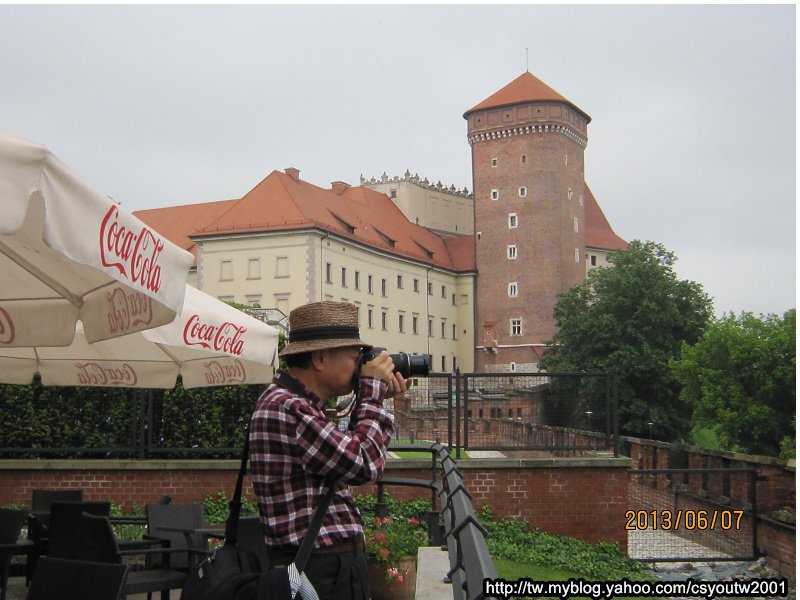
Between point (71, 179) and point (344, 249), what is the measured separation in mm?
69383

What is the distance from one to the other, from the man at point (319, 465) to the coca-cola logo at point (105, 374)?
4901 mm

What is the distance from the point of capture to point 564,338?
2655 inches

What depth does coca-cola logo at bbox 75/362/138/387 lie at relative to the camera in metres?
7.76

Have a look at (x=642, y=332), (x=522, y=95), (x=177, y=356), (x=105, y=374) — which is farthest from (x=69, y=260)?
(x=522, y=95)

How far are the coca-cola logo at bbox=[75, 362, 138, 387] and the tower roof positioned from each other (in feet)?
251

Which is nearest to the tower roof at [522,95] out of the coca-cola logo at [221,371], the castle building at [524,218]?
the castle building at [524,218]

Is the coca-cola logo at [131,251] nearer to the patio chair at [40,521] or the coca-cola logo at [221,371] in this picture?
the patio chair at [40,521]

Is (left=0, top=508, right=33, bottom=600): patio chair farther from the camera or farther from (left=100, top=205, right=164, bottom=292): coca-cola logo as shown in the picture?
the camera

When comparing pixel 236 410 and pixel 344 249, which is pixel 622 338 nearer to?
pixel 344 249

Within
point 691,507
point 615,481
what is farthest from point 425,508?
point 691,507

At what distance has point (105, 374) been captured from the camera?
7816 mm

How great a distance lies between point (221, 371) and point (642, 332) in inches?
2252

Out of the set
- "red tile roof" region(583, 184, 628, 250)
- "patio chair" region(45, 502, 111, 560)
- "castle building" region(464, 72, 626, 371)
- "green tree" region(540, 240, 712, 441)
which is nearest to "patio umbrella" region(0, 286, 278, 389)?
"patio chair" region(45, 502, 111, 560)

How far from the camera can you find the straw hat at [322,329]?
3170mm
